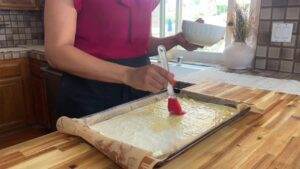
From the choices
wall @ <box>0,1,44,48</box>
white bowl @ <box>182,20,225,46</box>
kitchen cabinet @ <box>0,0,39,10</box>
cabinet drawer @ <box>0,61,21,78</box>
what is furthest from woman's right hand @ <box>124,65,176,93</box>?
wall @ <box>0,1,44,48</box>

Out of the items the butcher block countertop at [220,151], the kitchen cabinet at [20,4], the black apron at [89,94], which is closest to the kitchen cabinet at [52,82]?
the kitchen cabinet at [20,4]

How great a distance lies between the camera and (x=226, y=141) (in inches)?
25.3

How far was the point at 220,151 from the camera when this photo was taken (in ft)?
1.95

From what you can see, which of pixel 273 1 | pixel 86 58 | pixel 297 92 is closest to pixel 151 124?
pixel 86 58

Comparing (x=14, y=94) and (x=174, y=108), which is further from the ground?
(x=174, y=108)

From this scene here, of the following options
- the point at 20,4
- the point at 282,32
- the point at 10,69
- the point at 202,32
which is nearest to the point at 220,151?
the point at 202,32

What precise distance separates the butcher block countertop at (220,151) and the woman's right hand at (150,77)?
0.18 m

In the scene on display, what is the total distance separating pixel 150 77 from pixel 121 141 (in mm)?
179

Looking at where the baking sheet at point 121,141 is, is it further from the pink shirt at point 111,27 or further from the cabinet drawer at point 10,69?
the cabinet drawer at point 10,69

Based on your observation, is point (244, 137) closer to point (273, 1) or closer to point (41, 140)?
point (41, 140)

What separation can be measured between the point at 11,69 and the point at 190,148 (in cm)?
205

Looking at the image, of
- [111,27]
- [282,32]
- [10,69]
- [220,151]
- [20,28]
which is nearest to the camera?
[220,151]

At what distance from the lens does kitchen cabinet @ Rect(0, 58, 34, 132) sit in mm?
2273

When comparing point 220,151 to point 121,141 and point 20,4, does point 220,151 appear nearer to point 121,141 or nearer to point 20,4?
point 121,141
